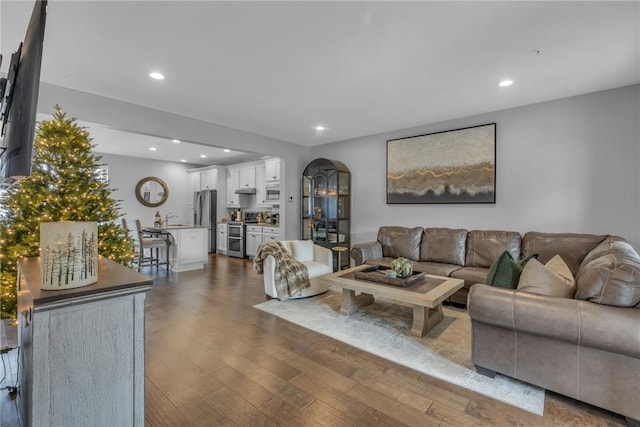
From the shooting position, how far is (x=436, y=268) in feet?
12.6

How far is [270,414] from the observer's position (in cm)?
180

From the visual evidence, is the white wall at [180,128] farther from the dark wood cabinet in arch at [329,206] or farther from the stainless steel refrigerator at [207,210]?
the stainless steel refrigerator at [207,210]

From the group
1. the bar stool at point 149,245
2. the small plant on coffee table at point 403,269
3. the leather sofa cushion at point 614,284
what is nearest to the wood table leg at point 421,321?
the small plant on coffee table at point 403,269

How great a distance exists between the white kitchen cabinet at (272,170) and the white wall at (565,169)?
346 cm

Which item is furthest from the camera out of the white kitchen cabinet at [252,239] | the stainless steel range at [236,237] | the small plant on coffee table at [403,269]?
the stainless steel range at [236,237]

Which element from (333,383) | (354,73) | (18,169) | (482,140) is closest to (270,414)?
(333,383)

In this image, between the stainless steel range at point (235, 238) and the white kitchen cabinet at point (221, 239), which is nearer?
the stainless steel range at point (235, 238)

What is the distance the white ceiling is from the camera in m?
2.06

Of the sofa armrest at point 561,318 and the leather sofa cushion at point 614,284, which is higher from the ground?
the leather sofa cushion at point 614,284

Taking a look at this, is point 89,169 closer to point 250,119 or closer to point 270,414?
point 250,119

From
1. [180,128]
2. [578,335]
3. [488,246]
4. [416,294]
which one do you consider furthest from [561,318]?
[180,128]

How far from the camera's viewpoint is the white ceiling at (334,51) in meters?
2.06

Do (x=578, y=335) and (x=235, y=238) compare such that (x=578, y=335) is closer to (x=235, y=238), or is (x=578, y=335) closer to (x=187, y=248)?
(x=187, y=248)

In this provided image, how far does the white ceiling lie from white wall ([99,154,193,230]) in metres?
4.59
